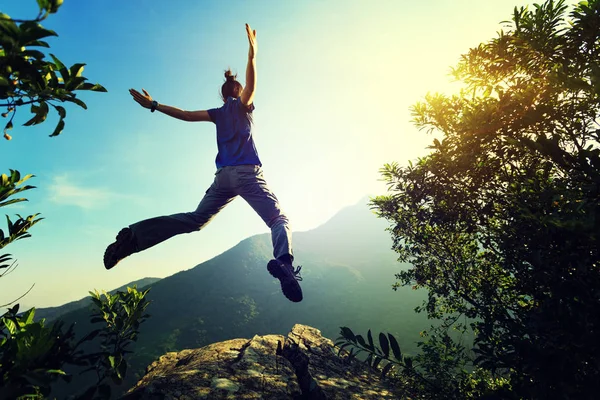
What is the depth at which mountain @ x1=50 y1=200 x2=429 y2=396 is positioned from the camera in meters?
43.5

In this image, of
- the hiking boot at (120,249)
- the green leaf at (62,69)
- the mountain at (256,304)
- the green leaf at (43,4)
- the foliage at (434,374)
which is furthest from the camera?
the mountain at (256,304)

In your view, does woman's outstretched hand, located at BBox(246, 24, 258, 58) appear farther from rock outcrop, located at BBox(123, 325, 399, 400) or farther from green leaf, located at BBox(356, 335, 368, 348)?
rock outcrop, located at BBox(123, 325, 399, 400)

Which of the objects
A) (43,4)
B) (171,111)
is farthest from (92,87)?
(171,111)

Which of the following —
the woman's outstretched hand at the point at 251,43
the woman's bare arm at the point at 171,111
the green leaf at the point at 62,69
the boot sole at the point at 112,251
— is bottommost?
the boot sole at the point at 112,251

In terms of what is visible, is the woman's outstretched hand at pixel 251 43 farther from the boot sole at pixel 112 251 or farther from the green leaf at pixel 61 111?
the boot sole at pixel 112 251

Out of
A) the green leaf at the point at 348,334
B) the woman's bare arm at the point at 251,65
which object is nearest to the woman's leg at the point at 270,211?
the green leaf at the point at 348,334

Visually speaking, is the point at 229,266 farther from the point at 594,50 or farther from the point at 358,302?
the point at 594,50

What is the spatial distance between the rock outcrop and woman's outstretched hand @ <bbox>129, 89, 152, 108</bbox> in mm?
3507

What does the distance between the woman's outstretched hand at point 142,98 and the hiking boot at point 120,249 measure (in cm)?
182

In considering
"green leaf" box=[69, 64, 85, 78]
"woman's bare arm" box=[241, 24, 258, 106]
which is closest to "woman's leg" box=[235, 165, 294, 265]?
"woman's bare arm" box=[241, 24, 258, 106]

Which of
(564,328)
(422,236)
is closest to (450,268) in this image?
(422,236)

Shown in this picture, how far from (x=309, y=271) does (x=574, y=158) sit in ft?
220

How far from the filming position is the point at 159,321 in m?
48.8

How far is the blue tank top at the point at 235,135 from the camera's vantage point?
3.54m
